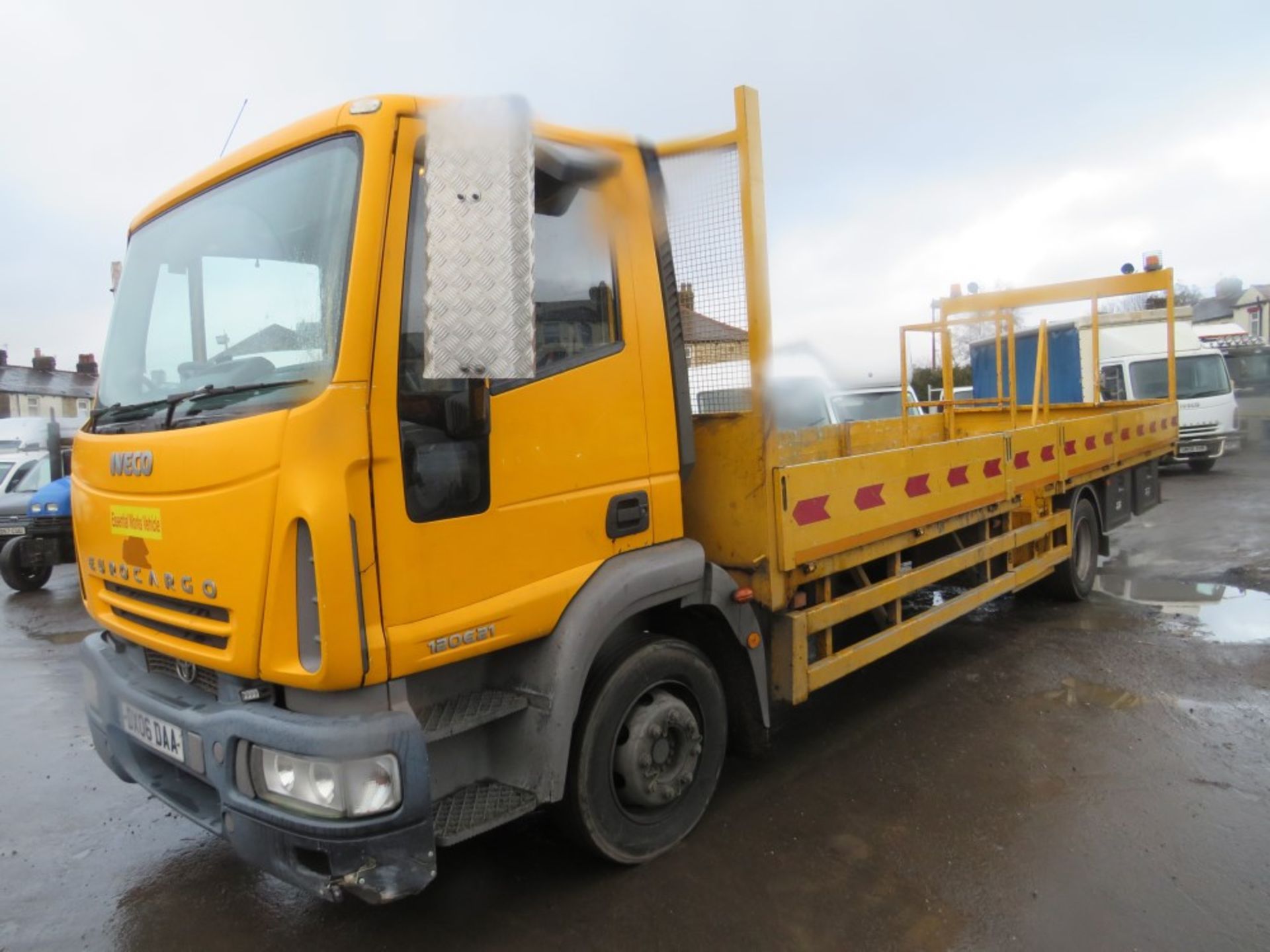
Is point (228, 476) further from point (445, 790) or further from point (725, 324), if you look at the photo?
point (725, 324)

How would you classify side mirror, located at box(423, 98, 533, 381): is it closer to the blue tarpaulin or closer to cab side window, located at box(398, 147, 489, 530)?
cab side window, located at box(398, 147, 489, 530)

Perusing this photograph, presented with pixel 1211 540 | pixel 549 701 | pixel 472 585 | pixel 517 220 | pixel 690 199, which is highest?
pixel 690 199

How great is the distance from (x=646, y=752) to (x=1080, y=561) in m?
5.37

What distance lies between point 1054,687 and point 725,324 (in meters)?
3.27

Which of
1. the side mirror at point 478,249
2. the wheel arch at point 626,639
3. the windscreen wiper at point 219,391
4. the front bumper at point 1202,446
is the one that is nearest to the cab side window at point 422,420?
the side mirror at point 478,249

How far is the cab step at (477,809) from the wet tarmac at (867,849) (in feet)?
1.71

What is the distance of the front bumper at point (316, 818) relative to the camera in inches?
87.5

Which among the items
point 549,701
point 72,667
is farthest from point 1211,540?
Answer: point 72,667

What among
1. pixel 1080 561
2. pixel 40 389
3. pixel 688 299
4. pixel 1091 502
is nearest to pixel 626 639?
pixel 688 299

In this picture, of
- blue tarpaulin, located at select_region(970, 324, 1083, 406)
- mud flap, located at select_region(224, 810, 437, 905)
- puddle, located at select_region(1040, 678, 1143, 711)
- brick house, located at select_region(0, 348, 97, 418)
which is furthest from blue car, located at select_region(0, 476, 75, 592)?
brick house, located at select_region(0, 348, 97, 418)

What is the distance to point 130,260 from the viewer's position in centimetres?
317

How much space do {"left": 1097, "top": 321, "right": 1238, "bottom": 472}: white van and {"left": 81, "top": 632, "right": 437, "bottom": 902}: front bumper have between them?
16087 mm

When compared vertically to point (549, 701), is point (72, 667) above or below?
below

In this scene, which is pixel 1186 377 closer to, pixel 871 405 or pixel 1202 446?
pixel 1202 446
